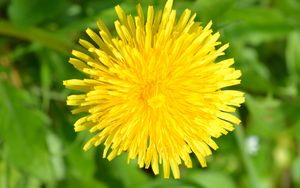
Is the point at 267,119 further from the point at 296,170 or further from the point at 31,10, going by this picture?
the point at 31,10

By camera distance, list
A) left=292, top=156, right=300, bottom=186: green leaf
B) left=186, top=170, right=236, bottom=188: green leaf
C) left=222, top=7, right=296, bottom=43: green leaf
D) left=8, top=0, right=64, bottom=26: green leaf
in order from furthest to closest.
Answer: left=292, top=156, right=300, bottom=186: green leaf, left=186, top=170, right=236, bottom=188: green leaf, left=222, top=7, right=296, bottom=43: green leaf, left=8, top=0, right=64, bottom=26: green leaf

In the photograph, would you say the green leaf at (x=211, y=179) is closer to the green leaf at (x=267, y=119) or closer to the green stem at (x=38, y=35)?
the green leaf at (x=267, y=119)

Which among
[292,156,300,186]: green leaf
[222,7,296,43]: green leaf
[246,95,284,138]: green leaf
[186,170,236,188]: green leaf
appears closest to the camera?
[222,7,296,43]: green leaf

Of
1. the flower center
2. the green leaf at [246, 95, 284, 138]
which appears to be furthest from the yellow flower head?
the green leaf at [246, 95, 284, 138]

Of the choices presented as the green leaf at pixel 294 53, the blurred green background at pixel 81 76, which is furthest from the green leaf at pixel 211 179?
the green leaf at pixel 294 53

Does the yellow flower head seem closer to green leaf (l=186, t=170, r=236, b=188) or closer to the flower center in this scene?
Result: the flower center

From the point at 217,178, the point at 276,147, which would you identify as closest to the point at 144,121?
the point at 217,178

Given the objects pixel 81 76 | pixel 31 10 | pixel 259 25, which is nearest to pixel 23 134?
pixel 81 76
